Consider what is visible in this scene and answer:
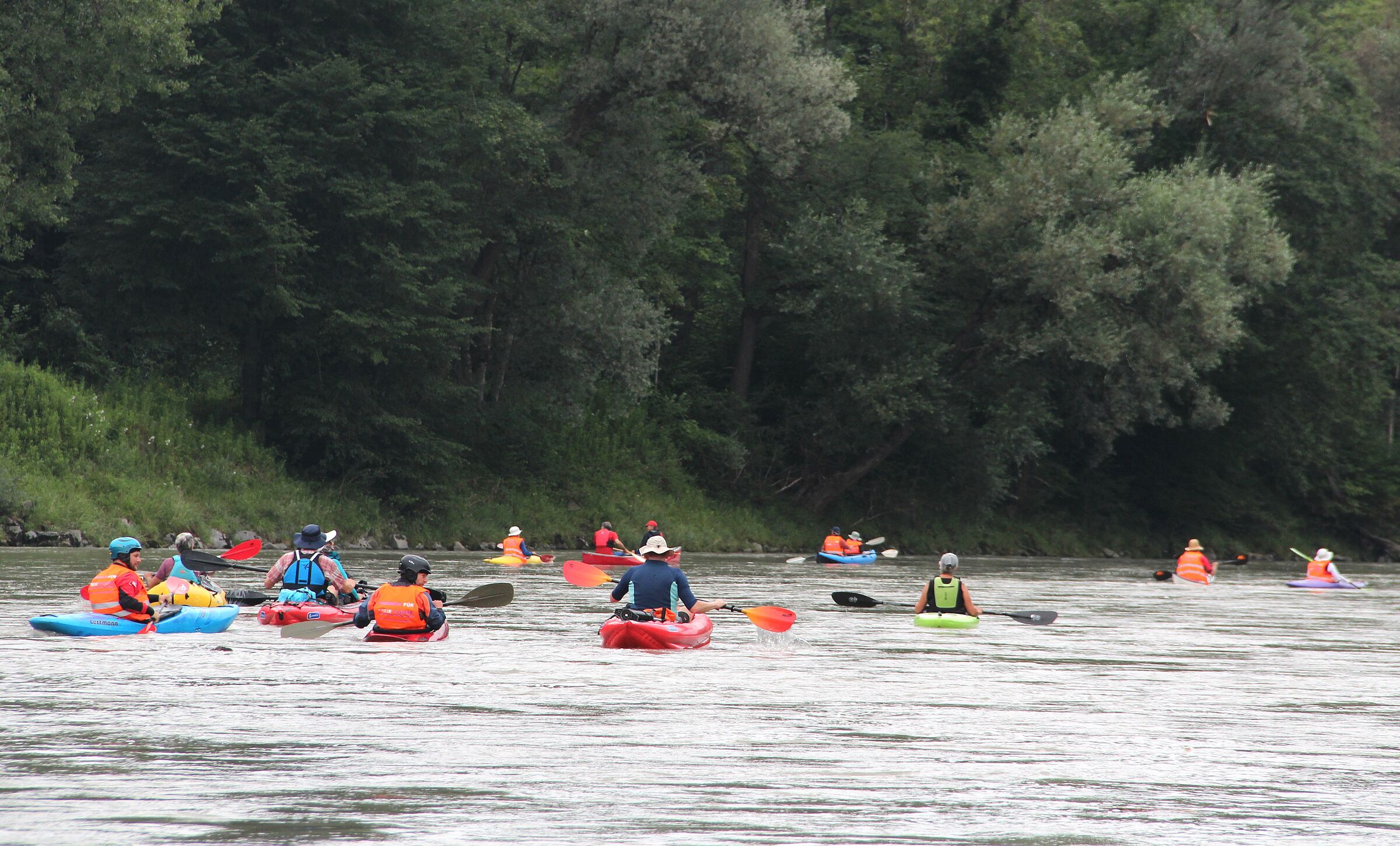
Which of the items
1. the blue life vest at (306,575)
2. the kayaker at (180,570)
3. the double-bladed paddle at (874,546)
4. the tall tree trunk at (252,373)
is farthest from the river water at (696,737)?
the double-bladed paddle at (874,546)

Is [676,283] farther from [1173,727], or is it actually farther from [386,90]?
[1173,727]

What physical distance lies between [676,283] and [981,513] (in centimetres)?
1148

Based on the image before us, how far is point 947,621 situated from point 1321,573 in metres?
17.1

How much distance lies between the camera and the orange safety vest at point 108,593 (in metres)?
17.4

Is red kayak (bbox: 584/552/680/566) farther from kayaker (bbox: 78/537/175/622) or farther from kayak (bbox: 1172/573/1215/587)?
kayaker (bbox: 78/537/175/622)

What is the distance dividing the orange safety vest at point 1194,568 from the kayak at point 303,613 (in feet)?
72.7

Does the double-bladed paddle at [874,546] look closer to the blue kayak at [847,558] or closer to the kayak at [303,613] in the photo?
the blue kayak at [847,558]

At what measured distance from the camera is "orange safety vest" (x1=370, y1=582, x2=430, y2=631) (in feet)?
56.6

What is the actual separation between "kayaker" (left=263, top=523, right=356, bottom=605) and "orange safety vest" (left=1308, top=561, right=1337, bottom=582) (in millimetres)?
23125

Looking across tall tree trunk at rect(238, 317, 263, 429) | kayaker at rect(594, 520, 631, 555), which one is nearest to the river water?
kayaker at rect(594, 520, 631, 555)

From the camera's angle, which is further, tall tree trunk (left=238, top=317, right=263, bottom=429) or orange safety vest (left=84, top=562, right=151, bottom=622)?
tall tree trunk (left=238, top=317, right=263, bottom=429)

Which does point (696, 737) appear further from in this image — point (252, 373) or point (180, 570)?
point (252, 373)

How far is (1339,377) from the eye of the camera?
52344 millimetres

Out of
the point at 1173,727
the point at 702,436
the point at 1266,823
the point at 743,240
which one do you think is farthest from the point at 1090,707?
the point at 743,240
